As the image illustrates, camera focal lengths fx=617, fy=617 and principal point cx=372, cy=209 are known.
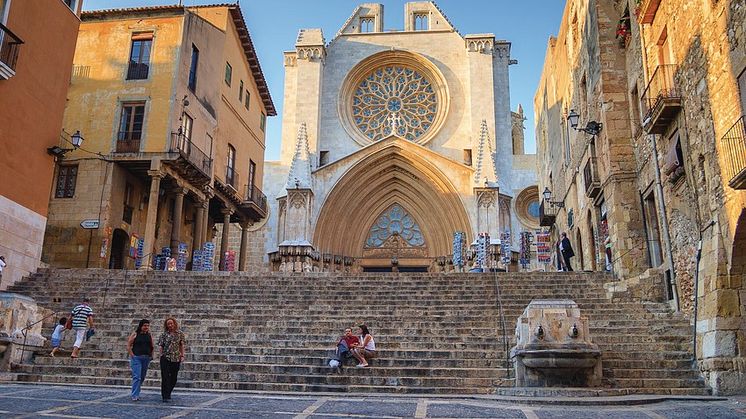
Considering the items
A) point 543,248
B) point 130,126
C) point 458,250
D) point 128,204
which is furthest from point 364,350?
point 543,248

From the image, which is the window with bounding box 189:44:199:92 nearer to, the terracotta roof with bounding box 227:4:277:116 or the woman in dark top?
the terracotta roof with bounding box 227:4:277:116

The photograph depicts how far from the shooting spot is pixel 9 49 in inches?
570

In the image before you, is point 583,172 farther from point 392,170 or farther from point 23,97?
point 23,97

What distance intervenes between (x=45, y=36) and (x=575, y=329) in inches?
587

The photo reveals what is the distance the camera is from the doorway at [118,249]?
66.6 feet

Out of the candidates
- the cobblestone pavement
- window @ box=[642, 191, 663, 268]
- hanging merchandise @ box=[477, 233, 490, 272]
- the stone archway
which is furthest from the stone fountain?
the stone archway

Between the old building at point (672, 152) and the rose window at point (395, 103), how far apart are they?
10755 mm

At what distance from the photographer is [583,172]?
17.8 metres

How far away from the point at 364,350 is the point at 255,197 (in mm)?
17872

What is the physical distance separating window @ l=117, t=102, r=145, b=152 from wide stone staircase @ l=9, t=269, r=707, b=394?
222 inches

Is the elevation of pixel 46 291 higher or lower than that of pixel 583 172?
lower

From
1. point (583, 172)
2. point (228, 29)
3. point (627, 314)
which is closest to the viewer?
point (627, 314)

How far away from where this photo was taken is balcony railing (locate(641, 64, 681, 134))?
1128cm

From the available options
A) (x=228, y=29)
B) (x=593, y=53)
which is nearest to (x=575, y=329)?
(x=593, y=53)
